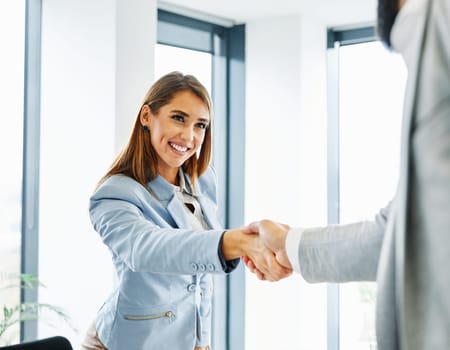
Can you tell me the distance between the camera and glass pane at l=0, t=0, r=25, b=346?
132 inches

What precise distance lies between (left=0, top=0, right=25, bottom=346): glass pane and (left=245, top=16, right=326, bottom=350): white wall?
136 cm

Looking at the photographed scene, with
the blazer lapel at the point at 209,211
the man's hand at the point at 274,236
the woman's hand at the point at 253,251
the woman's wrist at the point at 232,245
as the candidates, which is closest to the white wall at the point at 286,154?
the blazer lapel at the point at 209,211

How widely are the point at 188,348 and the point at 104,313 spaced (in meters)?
0.26

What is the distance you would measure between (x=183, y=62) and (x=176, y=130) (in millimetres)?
1981

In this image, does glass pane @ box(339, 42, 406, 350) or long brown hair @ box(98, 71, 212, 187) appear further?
glass pane @ box(339, 42, 406, 350)

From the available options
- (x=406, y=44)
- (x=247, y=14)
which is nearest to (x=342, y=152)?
(x=247, y=14)

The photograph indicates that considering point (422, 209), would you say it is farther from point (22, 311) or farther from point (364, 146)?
point (364, 146)

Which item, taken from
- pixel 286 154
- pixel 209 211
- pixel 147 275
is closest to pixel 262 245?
→ pixel 147 275

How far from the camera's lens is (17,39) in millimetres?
3438

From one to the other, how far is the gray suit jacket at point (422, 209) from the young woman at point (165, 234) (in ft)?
2.71

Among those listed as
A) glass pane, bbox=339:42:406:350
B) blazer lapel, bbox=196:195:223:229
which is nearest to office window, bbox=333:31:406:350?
glass pane, bbox=339:42:406:350

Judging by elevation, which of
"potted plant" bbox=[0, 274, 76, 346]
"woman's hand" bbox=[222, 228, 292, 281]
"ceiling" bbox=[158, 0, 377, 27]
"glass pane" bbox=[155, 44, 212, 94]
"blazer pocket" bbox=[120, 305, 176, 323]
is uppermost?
"ceiling" bbox=[158, 0, 377, 27]

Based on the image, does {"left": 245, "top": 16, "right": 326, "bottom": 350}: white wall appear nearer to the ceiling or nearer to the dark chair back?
the ceiling

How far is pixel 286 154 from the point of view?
4.09 meters
